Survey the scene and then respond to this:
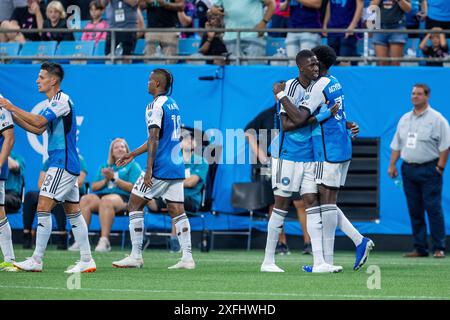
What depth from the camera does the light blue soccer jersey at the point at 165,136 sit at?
1315 cm

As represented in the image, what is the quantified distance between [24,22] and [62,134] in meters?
9.70

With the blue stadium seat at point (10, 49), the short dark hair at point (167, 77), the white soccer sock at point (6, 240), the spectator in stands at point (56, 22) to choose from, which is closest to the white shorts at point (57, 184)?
the white soccer sock at point (6, 240)

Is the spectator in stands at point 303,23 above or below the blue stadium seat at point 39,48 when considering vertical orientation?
above

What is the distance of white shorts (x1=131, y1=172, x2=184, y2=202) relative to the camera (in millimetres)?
13281

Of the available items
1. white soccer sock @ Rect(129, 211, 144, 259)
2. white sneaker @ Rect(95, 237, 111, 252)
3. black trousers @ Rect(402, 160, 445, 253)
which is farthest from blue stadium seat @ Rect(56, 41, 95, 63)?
white soccer sock @ Rect(129, 211, 144, 259)

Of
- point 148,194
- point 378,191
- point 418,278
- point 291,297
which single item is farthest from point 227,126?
point 291,297

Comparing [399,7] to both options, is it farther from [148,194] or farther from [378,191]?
[148,194]

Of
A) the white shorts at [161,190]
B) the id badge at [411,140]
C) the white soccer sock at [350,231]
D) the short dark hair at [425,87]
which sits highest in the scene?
the short dark hair at [425,87]

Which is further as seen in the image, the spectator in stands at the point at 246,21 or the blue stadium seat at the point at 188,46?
the blue stadium seat at the point at 188,46

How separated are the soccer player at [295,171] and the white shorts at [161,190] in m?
1.31

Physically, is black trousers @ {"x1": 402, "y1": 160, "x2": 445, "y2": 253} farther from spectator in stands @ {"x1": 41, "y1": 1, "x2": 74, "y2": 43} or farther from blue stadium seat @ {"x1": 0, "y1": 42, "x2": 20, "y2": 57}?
blue stadium seat @ {"x1": 0, "y1": 42, "x2": 20, "y2": 57}

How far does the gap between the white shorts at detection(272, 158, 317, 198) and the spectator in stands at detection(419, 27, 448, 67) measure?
7002 mm

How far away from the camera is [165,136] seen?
13.3 meters

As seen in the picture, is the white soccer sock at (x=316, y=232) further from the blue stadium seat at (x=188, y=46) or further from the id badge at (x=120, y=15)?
the id badge at (x=120, y=15)
